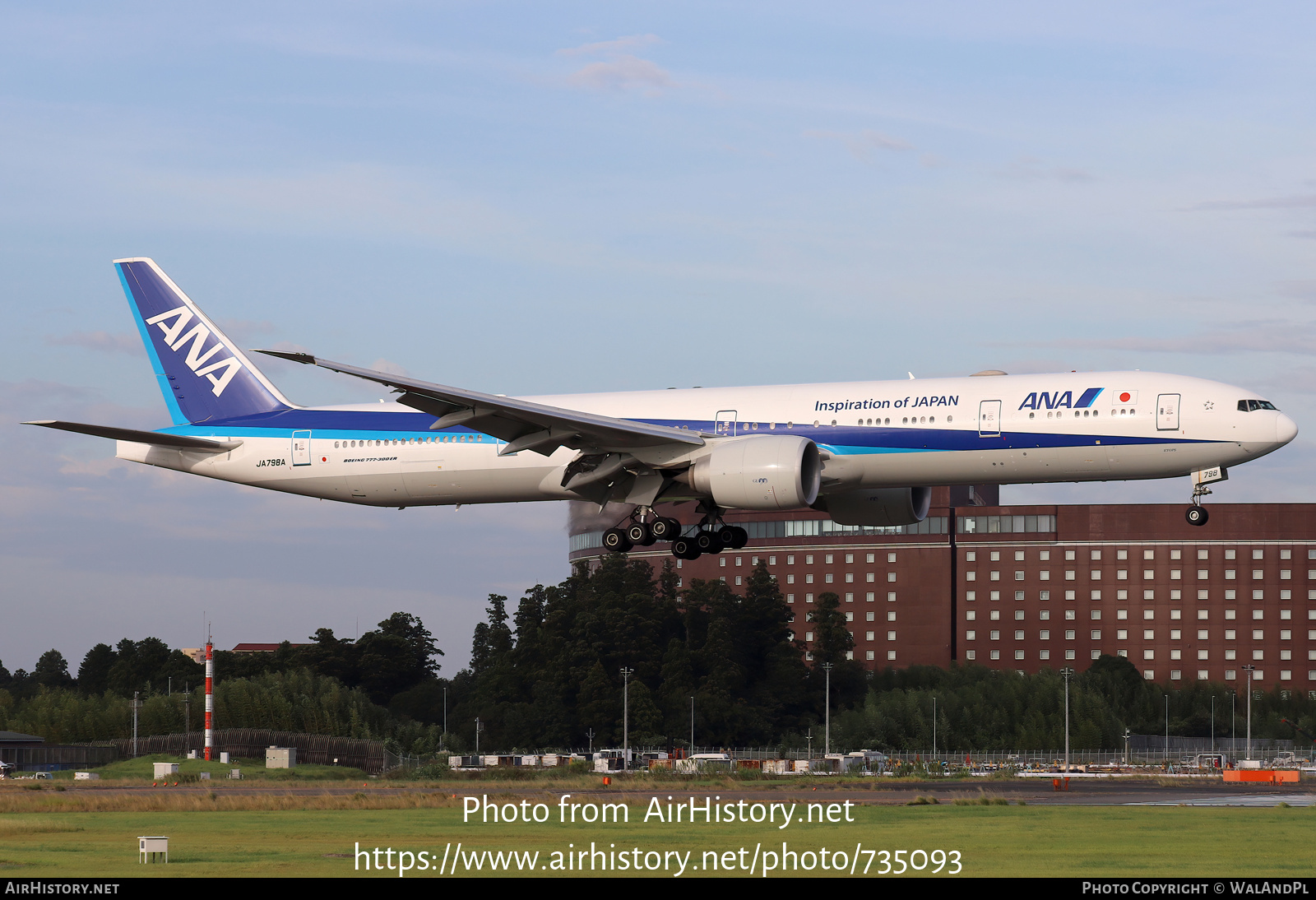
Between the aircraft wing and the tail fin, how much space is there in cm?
1119

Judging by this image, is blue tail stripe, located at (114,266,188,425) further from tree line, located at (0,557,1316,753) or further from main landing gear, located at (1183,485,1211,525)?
tree line, located at (0,557,1316,753)

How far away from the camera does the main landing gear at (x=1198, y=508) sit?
4112 cm

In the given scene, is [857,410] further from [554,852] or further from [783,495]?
[554,852]

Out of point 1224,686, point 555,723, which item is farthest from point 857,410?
point 1224,686

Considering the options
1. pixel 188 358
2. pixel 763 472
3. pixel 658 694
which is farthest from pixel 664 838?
pixel 658 694

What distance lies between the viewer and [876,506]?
4794cm

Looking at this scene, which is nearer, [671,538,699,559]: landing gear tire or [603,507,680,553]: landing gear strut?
[603,507,680,553]: landing gear strut

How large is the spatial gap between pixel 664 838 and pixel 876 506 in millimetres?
13765

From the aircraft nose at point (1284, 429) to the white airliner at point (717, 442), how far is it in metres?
0.04

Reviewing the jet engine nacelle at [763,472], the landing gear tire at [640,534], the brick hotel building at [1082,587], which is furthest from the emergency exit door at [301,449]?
the brick hotel building at [1082,587]

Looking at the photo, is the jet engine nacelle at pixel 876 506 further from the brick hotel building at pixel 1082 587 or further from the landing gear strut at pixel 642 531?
the brick hotel building at pixel 1082 587

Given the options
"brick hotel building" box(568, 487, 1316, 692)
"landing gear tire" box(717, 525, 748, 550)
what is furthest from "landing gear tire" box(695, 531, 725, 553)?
"brick hotel building" box(568, 487, 1316, 692)

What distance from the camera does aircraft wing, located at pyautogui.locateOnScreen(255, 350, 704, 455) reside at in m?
40.8

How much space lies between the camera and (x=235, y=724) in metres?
123
